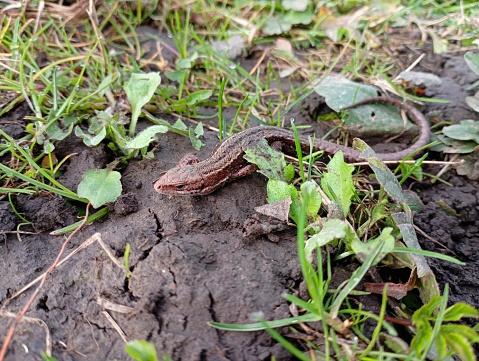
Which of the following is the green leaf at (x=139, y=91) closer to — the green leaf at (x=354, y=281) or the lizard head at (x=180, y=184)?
the lizard head at (x=180, y=184)

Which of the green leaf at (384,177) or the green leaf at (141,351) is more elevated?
the green leaf at (384,177)

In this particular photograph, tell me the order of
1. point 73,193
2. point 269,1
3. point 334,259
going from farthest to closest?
point 269,1 < point 73,193 < point 334,259

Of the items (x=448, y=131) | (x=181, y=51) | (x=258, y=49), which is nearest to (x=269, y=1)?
(x=258, y=49)

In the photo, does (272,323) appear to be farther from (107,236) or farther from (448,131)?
(448,131)

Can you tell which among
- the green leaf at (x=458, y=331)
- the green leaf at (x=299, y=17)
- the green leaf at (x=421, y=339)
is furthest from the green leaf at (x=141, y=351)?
the green leaf at (x=299, y=17)

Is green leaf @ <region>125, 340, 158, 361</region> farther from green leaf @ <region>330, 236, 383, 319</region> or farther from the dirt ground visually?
green leaf @ <region>330, 236, 383, 319</region>
